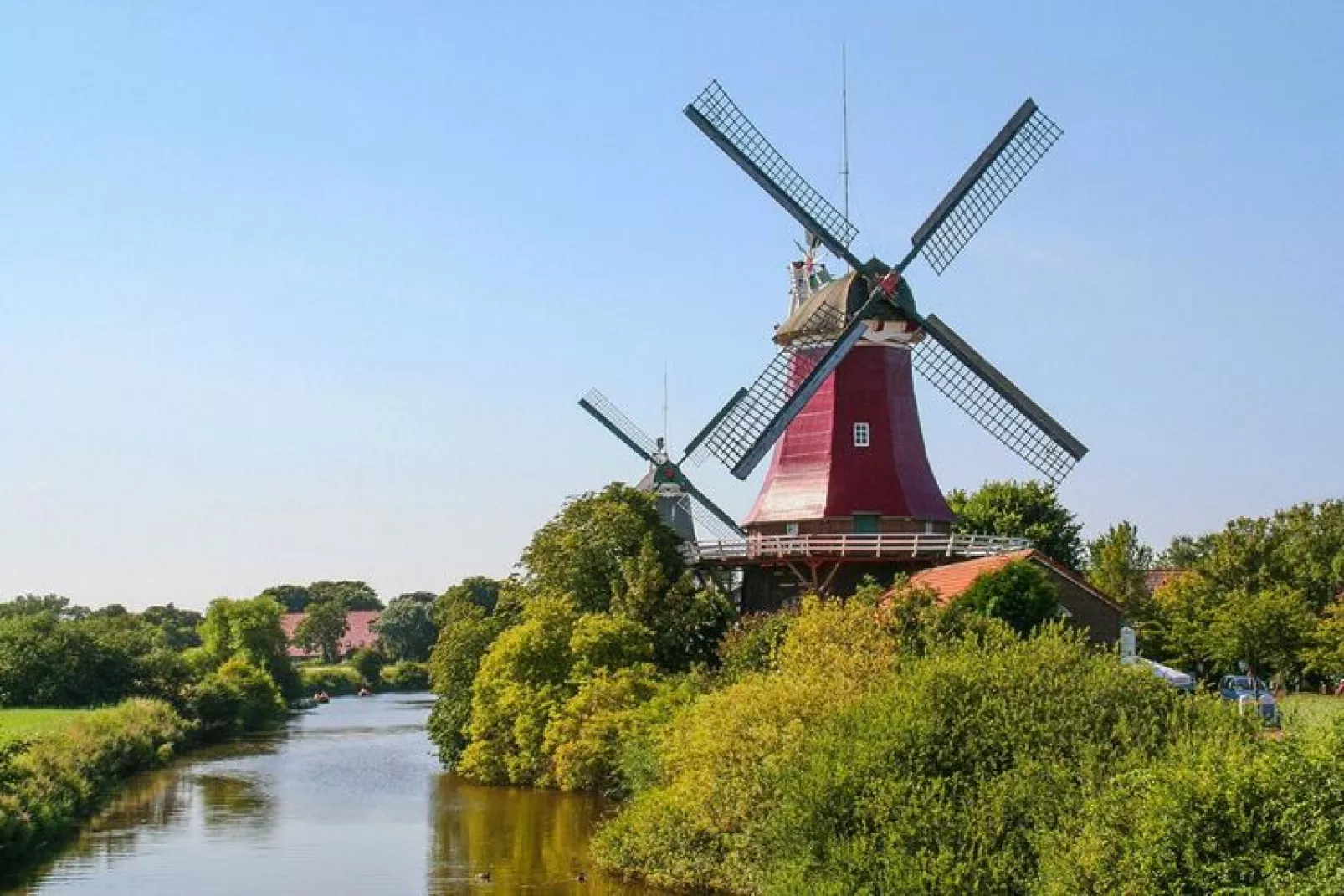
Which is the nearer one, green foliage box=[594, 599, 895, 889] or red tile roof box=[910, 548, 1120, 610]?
green foliage box=[594, 599, 895, 889]

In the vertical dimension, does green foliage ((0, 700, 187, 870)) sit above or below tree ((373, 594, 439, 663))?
below

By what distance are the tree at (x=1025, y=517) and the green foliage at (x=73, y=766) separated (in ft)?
80.4

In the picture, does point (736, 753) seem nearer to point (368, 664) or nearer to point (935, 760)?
point (935, 760)

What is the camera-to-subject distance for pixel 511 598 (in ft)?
144

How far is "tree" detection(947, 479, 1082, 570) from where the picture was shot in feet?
158

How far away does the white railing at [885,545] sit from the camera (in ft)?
112

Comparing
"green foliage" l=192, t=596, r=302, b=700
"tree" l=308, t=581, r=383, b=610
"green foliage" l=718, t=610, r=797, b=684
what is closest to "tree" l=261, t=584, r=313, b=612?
"tree" l=308, t=581, r=383, b=610

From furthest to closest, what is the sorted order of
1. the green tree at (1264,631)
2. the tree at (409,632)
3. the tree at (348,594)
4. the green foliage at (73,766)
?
1. the tree at (348,594)
2. the tree at (409,632)
3. the green tree at (1264,631)
4. the green foliage at (73,766)

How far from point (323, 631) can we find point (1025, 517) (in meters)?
75.7

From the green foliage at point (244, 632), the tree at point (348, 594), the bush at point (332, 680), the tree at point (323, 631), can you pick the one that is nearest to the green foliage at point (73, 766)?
the green foliage at point (244, 632)

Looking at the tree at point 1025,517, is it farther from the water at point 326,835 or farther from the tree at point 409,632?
the tree at point 409,632

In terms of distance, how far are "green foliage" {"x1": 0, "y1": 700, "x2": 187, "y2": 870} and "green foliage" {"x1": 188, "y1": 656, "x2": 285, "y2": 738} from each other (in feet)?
15.7

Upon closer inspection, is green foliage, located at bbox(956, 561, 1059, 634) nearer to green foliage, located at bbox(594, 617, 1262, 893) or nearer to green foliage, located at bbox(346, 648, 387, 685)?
green foliage, located at bbox(594, 617, 1262, 893)

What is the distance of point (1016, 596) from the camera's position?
90.0ft
